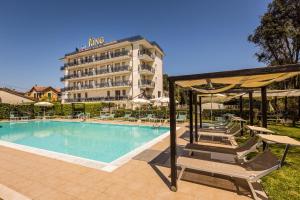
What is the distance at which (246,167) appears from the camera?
4.28 meters

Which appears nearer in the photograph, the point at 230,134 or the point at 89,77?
the point at 230,134

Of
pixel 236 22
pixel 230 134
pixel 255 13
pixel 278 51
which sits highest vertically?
pixel 255 13

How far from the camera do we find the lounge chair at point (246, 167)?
3844 millimetres

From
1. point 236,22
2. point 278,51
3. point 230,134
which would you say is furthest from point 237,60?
point 230,134

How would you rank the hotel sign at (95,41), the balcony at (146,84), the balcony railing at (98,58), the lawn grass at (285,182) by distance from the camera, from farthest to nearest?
the hotel sign at (95,41), the balcony railing at (98,58), the balcony at (146,84), the lawn grass at (285,182)

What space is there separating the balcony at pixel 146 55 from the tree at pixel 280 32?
17958 millimetres

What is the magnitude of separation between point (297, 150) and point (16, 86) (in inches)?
2986

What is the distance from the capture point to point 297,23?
21281mm

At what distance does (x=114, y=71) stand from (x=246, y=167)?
32.9m

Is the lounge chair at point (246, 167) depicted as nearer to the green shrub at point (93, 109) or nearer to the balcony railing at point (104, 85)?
the green shrub at point (93, 109)

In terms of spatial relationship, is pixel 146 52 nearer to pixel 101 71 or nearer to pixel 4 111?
pixel 101 71

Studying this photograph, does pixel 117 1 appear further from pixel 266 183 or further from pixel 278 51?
pixel 278 51

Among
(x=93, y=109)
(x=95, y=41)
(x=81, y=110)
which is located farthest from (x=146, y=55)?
(x=81, y=110)

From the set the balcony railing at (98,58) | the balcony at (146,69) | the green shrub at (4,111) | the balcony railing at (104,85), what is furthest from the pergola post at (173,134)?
the balcony railing at (98,58)
